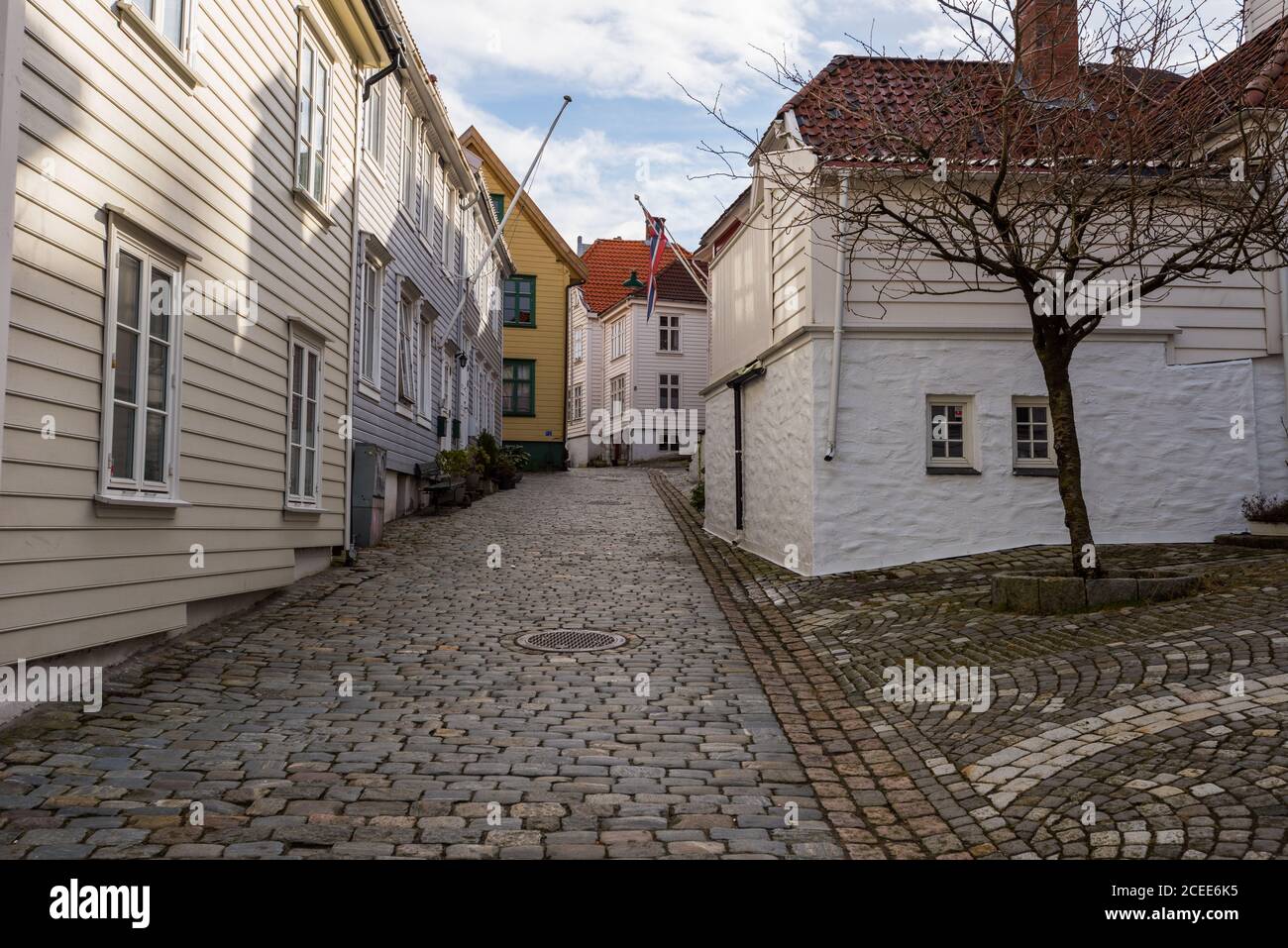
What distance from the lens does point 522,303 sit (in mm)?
36750

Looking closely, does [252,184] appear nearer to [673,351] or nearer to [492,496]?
[492,496]

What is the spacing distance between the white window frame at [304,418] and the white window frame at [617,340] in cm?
3145

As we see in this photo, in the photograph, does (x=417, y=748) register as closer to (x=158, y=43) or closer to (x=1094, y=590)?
(x=158, y=43)

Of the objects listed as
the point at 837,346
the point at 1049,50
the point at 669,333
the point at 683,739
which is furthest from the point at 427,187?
the point at 669,333

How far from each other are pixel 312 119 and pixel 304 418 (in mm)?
3254

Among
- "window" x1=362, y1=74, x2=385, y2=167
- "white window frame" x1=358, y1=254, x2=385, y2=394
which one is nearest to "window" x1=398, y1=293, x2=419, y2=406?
"white window frame" x1=358, y1=254, x2=385, y2=394

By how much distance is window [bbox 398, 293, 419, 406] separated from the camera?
59.1 feet

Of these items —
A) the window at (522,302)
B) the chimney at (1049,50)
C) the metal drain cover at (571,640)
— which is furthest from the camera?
the window at (522,302)

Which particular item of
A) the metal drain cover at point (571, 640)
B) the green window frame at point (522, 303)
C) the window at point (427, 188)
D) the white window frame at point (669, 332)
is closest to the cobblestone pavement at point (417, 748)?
the metal drain cover at point (571, 640)

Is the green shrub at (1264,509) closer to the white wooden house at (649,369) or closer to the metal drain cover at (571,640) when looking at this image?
the metal drain cover at (571,640)

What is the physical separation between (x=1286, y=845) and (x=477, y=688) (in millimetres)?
4854

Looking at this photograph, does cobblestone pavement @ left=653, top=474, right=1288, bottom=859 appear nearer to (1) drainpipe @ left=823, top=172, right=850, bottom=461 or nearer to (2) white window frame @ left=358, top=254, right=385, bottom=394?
(1) drainpipe @ left=823, top=172, right=850, bottom=461

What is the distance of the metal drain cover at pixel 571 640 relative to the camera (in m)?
8.91

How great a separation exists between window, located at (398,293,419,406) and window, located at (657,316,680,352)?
2433 centimetres
